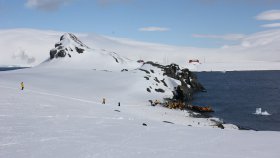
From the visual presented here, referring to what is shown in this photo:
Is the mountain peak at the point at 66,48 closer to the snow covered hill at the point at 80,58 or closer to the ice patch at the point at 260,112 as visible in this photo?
the snow covered hill at the point at 80,58

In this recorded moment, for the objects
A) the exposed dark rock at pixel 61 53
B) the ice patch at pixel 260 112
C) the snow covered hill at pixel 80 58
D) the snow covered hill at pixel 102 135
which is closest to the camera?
the snow covered hill at pixel 102 135

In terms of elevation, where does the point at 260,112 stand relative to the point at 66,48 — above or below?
below

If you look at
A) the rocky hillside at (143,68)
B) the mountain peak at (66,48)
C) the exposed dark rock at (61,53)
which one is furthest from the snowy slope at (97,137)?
the mountain peak at (66,48)

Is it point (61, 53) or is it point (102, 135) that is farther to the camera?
point (61, 53)

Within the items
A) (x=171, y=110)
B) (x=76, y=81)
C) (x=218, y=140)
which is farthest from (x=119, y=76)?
(x=218, y=140)

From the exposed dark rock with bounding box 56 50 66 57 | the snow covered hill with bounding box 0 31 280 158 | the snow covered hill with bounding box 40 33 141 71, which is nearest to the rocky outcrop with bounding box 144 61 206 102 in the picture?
the snow covered hill with bounding box 0 31 280 158

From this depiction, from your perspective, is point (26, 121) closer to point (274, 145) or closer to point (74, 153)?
point (74, 153)

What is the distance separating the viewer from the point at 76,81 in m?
91.9

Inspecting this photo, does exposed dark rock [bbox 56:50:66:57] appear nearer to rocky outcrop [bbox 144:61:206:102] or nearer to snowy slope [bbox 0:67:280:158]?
rocky outcrop [bbox 144:61:206:102]

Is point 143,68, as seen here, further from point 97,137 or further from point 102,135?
point 97,137

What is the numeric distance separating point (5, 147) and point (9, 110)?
51.1 ft

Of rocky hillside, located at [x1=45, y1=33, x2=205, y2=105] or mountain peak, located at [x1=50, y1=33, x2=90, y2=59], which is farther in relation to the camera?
mountain peak, located at [x1=50, y1=33, x2=90, y2=59]

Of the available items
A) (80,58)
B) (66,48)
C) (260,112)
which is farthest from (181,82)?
(66,48)

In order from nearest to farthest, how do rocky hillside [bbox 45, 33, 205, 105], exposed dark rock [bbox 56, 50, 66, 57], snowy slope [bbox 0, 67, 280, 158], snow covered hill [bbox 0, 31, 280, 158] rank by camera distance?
1. snowy slope [bbox 0, 67, 280, 158]
2. snow covered hill [bbox 0, 31, 280, 158]
3. rocky hillside [bbox 45, 33, 205, 105]
4. exposed dark rock [bbox 56, 50, 66, 57]
